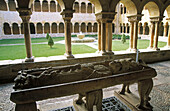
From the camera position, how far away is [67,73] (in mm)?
2490

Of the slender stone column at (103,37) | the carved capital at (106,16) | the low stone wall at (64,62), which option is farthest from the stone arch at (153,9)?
the slender stone column at (103,37)

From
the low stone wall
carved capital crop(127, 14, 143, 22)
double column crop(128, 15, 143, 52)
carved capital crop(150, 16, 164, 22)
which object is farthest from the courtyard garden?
carved capital crop(127, 14, 143, 22)

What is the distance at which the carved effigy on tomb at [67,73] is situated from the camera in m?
2.23

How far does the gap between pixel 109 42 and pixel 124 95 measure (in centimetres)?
333

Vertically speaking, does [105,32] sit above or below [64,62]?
above

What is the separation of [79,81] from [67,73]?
308 mm

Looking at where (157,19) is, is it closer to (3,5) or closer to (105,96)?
(105,96)

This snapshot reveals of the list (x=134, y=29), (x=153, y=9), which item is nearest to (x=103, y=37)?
(x=134, y=29)

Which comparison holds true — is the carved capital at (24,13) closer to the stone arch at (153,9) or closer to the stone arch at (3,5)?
the stone arch at (153,9)

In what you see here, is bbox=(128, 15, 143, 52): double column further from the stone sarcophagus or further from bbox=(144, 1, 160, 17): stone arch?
the stone sarcophagus

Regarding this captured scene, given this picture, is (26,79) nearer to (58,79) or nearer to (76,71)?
(58,79)

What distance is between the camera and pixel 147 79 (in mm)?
2883

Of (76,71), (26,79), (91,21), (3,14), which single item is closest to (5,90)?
(26,79)

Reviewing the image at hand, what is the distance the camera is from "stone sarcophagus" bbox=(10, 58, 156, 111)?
2094mm
